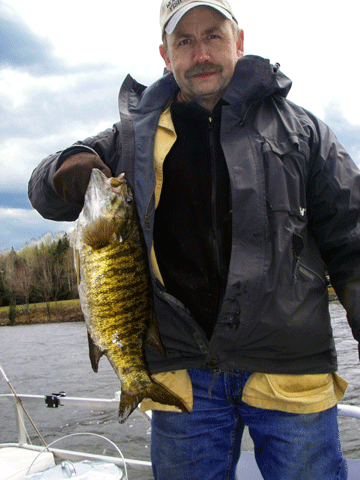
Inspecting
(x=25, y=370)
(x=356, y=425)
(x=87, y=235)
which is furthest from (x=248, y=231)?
(x=25, y=370)

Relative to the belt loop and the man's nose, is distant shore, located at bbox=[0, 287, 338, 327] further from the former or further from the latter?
the man's nose

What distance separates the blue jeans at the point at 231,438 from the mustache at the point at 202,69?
1.67 meters

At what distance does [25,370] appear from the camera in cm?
2681

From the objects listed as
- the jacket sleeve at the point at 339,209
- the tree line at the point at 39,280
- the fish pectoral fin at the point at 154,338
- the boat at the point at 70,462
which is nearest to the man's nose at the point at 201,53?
the jacket sleeve at the point at 339,209

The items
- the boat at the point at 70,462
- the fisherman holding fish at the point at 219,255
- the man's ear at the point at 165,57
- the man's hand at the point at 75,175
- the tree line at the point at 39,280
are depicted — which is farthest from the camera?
the tree line at the point at 39,280

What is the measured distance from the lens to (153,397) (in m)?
2.22

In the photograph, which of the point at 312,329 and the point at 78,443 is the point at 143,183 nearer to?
the point at 312,329

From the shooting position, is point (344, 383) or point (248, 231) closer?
point (248, 231)

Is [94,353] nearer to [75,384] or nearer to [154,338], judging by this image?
[154,338]

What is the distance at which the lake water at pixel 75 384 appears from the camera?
13.4 meters

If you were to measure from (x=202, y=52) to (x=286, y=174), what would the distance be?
2.75ft

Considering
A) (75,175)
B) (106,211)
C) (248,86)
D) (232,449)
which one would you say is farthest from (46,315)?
(248,86)

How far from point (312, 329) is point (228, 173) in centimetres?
94

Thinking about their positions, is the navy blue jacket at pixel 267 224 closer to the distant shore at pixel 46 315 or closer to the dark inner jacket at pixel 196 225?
the dark inner jacket at pixel 196 225
